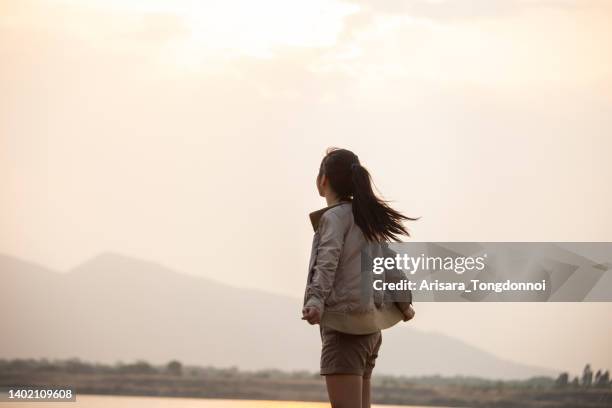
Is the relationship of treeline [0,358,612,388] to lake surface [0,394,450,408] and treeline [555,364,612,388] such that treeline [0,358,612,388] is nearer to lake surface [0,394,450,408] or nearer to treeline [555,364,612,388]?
treeline [555,364,612,388]

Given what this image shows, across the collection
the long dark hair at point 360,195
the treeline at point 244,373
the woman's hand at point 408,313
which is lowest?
the woman's hand at point 408,313

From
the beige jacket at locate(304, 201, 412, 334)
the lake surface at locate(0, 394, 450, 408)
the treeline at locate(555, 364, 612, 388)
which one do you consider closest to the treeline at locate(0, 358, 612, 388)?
the treeline at locate(555, 364, 612, 388)

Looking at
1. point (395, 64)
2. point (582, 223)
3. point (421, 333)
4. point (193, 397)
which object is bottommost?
point (193, 397)

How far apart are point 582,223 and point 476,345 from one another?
0.86 metres

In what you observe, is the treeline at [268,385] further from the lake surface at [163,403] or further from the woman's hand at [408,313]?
the woman's hand at [408,313]

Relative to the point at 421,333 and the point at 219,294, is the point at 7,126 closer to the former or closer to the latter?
the point at 219,294

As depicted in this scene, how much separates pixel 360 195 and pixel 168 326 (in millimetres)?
3025

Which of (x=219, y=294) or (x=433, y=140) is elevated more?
(x=433, y=140)

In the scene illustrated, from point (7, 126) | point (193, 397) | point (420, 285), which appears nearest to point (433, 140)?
point (420, 285)

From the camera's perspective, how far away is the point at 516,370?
5.22 m

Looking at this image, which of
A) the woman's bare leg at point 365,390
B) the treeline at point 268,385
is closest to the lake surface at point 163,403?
the treeline at point 268,385

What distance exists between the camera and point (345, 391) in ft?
8.10

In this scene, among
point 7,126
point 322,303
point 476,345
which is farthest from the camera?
point 7,126

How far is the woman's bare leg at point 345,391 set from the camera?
2465mm
